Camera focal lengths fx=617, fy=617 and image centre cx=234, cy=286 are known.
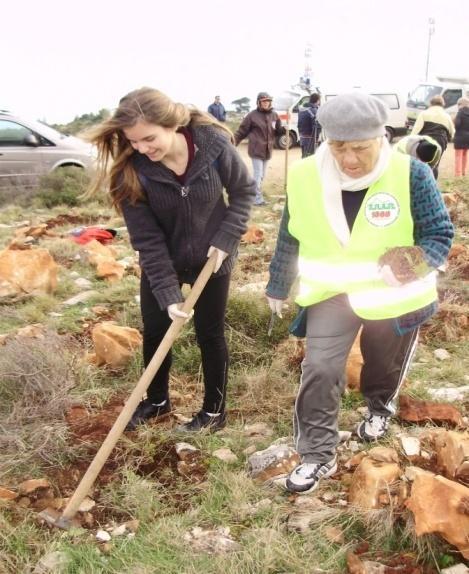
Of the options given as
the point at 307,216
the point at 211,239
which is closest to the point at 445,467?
the point at 307,216

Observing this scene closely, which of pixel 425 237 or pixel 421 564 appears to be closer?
pixel 421 564

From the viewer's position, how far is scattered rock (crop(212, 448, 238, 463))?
2.59 m

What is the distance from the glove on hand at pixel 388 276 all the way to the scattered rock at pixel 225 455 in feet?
3.44

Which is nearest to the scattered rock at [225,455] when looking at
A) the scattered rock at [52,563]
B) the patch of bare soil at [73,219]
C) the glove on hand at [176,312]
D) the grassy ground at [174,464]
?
the grassy ground at [174,464]

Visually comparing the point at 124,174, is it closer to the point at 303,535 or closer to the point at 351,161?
the point at 351,161

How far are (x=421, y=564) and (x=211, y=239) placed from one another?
1359 mm

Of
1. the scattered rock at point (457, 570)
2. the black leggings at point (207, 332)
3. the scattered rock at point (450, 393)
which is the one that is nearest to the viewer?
the scattered rock at point (457, 570)

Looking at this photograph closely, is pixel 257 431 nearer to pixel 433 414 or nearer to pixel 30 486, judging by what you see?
pixel 433 414

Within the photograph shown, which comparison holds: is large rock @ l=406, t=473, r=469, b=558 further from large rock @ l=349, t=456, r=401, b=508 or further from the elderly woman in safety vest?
the elderly woman in safety vest

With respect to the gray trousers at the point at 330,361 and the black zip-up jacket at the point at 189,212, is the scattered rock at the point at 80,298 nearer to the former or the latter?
the black zip-up jacket at the point at 189,212

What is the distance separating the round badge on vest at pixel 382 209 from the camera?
205 cm

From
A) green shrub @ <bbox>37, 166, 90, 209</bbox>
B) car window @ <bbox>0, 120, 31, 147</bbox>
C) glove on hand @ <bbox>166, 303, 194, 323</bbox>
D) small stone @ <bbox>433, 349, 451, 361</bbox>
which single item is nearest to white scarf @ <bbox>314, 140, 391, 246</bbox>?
glove on hand @ <bbox>166, 303, 194, 323</bbox>

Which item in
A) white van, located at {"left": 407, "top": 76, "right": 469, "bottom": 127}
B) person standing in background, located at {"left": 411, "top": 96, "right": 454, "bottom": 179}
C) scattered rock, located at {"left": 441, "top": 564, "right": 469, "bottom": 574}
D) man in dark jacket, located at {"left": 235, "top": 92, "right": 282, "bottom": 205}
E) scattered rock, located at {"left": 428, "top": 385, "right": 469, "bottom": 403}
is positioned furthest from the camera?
white van, located at {"left": 407, "top": 76, "right": 469, "bottom": 127}

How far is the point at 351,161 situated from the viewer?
6.52 ft
